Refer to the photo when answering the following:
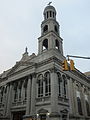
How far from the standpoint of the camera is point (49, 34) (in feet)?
95.8

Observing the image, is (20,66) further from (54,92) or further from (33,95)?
(54,92)

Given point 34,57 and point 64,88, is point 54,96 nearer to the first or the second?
point 64,88

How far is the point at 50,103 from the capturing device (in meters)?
22.2

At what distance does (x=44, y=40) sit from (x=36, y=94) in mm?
11097

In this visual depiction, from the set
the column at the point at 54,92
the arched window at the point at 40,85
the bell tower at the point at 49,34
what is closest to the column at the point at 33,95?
the arched window at the point at 40,85

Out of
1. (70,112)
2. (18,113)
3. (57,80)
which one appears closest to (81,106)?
(70,112)

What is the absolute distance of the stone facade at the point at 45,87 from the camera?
2304 cm

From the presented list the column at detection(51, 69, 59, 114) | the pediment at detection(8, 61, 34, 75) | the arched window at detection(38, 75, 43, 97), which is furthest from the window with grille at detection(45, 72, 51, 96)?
the pediment at detection(8, 61, 34, 75)

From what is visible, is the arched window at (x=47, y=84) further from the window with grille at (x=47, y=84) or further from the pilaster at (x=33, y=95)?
the pilaster at (x=33, y=95)

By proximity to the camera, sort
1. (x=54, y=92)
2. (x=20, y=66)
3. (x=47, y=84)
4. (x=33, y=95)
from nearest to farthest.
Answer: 1. (x=54, y=92)
2. (x=47, y=84)
3. (x=33, y=95)
4. (x=20, y=66)

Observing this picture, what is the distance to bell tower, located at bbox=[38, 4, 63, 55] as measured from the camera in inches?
1130

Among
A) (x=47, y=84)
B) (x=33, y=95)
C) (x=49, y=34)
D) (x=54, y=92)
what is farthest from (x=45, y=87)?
(x=49, y=34)

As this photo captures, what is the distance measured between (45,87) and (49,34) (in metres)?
10.4

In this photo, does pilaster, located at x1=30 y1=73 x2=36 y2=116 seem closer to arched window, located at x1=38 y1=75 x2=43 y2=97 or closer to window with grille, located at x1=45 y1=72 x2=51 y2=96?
arched window, located at x1=38 y1=75 x2=43 y2=97
